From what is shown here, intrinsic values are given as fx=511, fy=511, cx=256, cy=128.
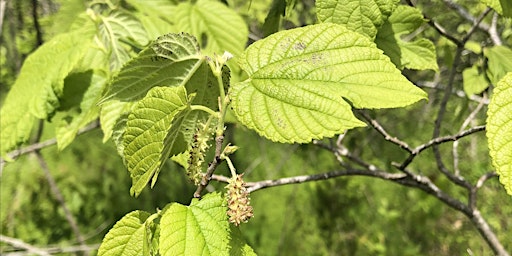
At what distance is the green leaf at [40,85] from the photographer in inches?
45.9

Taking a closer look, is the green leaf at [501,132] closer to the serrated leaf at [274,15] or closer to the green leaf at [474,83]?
the serrated leaf at [274,15]

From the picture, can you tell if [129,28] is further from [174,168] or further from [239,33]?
[174,168]

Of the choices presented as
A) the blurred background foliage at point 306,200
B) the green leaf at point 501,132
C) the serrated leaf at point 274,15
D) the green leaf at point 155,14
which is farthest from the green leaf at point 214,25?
the blurred background foliage at point 306,200

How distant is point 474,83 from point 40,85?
3.64ft

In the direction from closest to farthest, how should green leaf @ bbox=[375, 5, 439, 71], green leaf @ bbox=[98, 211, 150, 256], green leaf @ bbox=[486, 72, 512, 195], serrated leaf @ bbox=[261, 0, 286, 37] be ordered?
green leaf @ bbox=[486, 72, 512, 195]
green leaf @ bbox=[98, 211, 150, 256]
green leaf @ bbox=[375, 5, 439, 71]
serrated leaf @ bbox=[261, 0, 286, 37]

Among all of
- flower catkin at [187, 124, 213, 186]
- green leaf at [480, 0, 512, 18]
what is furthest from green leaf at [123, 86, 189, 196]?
green leaf at [480, 0, 512, 18]

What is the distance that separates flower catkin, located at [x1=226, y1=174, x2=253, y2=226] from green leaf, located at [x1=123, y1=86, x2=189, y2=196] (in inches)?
4.4

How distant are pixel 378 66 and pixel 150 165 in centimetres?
35

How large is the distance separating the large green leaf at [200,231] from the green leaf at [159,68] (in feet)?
0.67

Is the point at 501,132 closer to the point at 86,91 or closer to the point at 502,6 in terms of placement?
the point at 502,6

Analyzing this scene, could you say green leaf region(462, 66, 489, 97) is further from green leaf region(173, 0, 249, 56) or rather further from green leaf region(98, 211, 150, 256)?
green leaf region(98, 211, 150, 256)

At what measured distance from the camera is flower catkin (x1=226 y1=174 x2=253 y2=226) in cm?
70

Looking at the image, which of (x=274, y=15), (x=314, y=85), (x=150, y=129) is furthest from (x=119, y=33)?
(x=314, y=85)

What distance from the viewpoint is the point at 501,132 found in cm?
67
